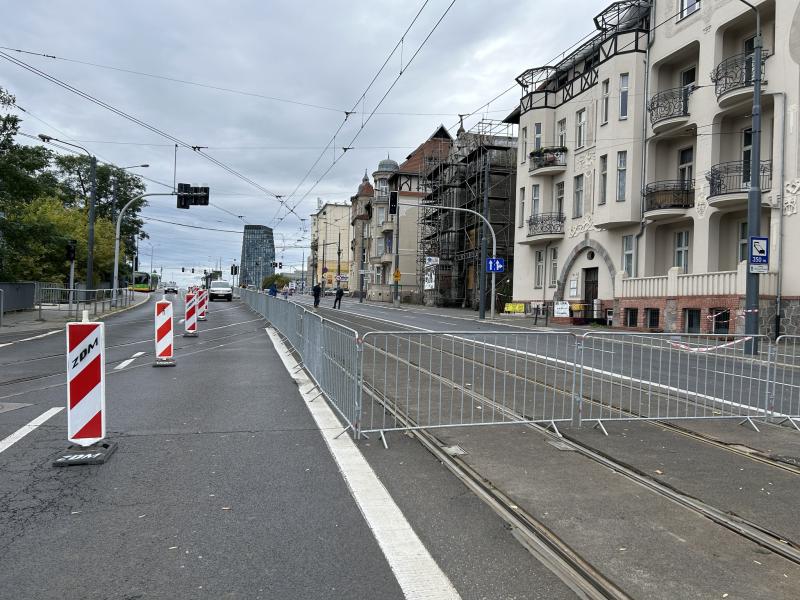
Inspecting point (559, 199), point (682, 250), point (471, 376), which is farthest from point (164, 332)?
point (559, 199)

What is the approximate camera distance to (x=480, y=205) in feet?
162

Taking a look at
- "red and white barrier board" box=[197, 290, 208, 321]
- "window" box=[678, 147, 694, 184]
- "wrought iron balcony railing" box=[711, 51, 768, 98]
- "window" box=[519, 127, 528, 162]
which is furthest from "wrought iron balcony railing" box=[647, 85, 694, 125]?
"red and white barrier board" box=[197, 290, 208, 321]

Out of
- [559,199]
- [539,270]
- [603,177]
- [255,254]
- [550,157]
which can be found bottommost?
[539,270]

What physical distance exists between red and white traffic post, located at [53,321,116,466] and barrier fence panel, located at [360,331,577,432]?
2559mm

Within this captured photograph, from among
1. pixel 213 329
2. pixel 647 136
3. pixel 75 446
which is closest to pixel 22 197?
pixel 213 329

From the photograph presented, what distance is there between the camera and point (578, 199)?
1350 inches

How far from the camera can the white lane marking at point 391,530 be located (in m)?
3.31

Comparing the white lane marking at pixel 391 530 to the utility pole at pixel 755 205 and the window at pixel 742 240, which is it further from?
the window at pixel 742 240

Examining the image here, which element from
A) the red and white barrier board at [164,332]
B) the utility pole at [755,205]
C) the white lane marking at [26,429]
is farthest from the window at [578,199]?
the white lane marking at [26,429]

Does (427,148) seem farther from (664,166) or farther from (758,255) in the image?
(758,255)

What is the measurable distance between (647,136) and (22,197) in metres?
27.0

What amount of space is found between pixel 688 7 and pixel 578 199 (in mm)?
10581

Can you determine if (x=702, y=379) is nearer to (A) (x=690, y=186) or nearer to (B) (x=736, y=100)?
(B) (x=736, y=100)

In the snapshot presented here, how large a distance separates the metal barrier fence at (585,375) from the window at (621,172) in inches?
884
